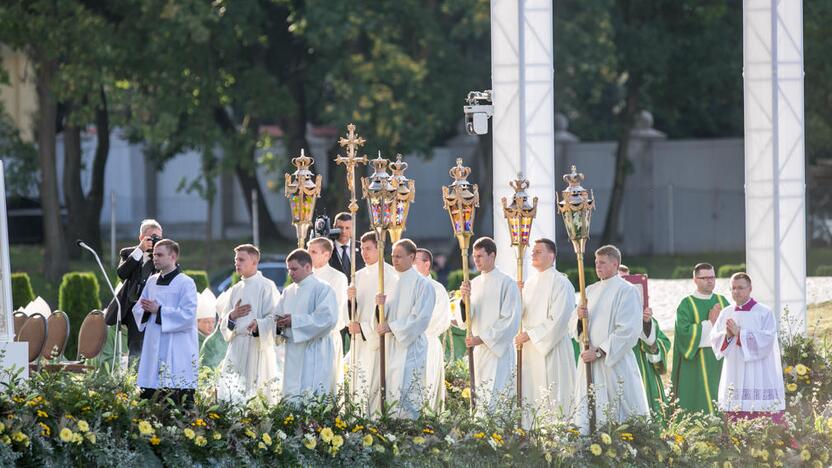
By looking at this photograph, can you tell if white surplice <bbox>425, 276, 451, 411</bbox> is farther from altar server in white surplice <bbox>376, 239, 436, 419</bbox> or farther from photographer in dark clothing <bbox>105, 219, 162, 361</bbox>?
photographer in dark clothing <bbox>105, 219, 162, 361</bbox>

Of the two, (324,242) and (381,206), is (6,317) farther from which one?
(381,206)

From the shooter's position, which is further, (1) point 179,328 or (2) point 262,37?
(2) point 262,37

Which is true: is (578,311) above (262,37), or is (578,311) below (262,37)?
below

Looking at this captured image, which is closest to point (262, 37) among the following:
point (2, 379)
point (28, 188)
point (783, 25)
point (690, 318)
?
point (28, 188)

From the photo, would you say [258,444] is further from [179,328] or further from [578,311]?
[578,311]

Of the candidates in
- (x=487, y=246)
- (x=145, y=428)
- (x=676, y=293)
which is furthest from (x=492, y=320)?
(x=676, y=293)

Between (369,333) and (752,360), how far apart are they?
3117 millimetres

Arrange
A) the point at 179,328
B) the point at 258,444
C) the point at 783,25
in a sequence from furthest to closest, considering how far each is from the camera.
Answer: the point at 783,25, the point at 179,328, the point at 258,444

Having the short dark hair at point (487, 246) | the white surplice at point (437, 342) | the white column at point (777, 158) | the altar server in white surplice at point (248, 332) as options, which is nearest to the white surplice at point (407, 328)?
the white surplice at point (437, 342)

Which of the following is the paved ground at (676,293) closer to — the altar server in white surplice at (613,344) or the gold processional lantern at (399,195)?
the altar server in white surplice at (613,344)

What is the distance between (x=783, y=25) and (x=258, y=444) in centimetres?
764

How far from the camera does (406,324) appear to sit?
12586 millimetres

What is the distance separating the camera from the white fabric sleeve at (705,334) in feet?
44.8

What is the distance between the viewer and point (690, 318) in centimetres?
1380
